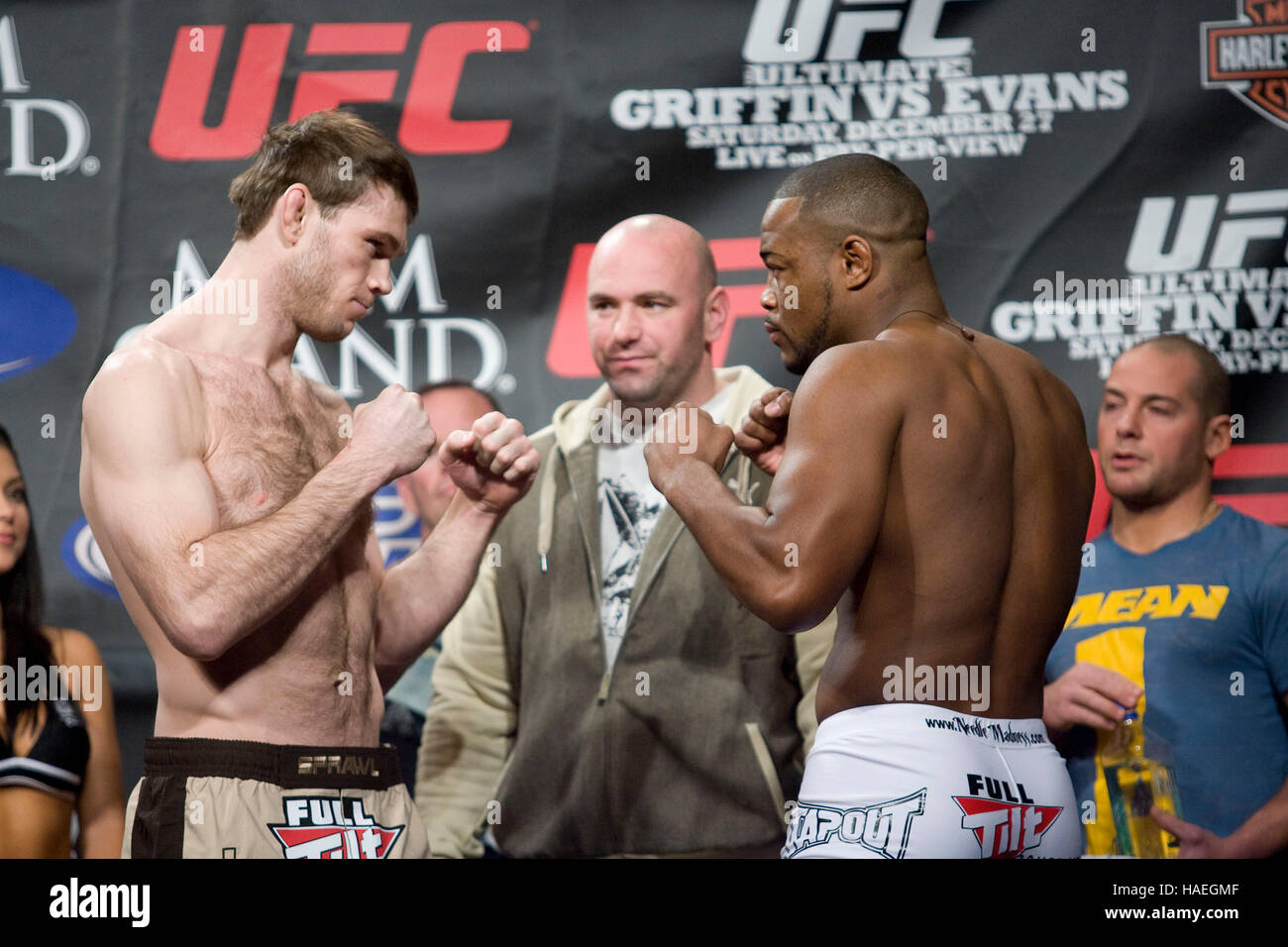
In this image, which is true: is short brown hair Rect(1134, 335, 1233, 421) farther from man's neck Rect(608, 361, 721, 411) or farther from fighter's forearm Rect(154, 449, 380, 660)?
fighter's forearm Rect(154, 449, 380, 660)

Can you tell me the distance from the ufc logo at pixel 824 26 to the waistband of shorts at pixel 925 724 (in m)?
1.93

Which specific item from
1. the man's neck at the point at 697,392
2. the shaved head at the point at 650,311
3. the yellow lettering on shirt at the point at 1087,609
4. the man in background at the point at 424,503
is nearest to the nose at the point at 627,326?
the shaved head at the point at 650,311

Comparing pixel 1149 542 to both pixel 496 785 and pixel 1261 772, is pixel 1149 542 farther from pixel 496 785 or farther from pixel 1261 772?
pixel 496 785

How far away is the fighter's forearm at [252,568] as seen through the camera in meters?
2.01

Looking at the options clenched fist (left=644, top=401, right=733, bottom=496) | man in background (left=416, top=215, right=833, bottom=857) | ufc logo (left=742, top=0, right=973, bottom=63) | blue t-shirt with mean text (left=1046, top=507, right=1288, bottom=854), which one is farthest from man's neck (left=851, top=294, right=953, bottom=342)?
ufc logo (left=742, top=0, right=973, bottom=63)

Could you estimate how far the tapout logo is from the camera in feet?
10.8

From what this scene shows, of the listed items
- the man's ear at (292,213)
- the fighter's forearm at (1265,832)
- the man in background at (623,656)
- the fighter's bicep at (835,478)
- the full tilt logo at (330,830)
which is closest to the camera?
the fighter's bicep at (835,478)

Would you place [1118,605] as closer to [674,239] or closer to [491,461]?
[674,239]

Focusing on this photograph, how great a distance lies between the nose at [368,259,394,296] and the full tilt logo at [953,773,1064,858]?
1.35m

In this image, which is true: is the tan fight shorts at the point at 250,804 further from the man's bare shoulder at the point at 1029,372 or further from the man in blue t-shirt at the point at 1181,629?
the man in blue t-shirt at the point at 1181,629

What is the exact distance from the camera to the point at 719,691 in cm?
294

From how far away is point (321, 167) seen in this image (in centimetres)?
236

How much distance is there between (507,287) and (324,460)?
1.08m
